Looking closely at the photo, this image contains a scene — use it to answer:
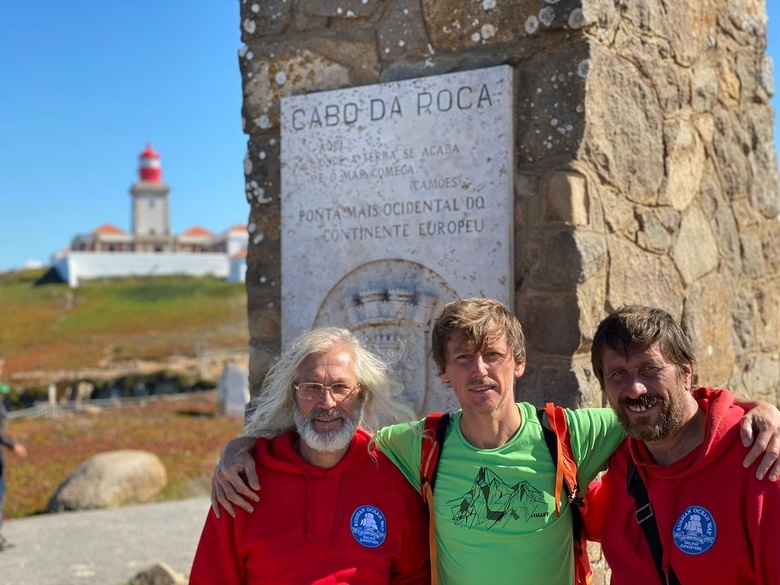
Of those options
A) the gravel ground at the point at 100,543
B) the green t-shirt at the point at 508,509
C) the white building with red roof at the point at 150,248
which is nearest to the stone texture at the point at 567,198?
the green t-shirt at the point at 508,509

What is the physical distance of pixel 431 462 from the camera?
7.25 feet

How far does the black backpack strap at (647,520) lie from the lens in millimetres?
1896

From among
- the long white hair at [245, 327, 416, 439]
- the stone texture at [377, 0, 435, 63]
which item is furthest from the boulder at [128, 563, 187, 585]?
the stone texture at [377, 0, 435, 63]

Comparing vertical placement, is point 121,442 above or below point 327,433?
below

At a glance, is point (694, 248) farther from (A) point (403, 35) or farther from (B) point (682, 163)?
(A) point (403, 35)

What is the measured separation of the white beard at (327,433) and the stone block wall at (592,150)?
0.97m

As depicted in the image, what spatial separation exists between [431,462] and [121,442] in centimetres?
1136

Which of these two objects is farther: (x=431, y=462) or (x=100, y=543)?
(x=100, y=543)

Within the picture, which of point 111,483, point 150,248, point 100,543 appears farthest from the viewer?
point 150,248

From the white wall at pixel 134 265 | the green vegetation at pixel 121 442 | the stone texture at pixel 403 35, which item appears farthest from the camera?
the white wall at pixel 134 265

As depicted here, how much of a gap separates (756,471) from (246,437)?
132 centimetres

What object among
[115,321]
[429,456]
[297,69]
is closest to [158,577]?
[297,69]

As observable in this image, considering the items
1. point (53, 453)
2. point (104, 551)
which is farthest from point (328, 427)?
point (53, 453)

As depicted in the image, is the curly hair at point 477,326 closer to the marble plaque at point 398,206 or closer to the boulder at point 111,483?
the marble plaque at point 398,206
